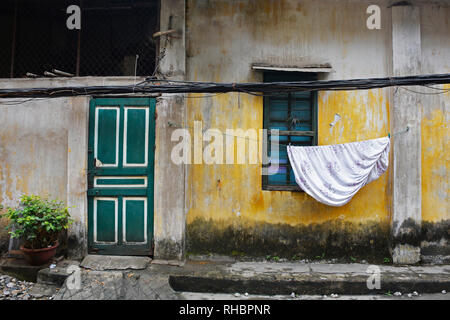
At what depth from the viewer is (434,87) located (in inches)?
212

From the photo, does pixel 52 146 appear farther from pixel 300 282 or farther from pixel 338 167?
pixel 338 167

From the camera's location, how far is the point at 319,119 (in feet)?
17.8

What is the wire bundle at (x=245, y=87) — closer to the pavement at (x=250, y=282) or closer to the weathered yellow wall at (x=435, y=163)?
the weathered yellow wall at (x=435, y=163)

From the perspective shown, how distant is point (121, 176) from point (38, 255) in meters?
1.79

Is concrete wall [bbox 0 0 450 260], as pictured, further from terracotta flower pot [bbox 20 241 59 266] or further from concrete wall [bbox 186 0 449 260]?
terracotta flower pot [bbox 20 241 59 266]

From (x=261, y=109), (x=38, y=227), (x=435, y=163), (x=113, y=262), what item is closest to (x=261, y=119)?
(x=261, y=109)

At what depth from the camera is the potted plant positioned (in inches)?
182

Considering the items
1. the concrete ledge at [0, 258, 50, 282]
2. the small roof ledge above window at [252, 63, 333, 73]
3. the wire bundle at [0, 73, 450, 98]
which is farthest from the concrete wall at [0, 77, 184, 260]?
the small roof ledge above window at [252, 63, 333, 73]

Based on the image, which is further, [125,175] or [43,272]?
[125,175]

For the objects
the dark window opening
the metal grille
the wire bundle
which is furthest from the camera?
the metal grille

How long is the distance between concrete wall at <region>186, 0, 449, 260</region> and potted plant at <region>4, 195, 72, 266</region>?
7.35ft

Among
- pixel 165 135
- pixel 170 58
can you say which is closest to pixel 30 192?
pixel 165 135
